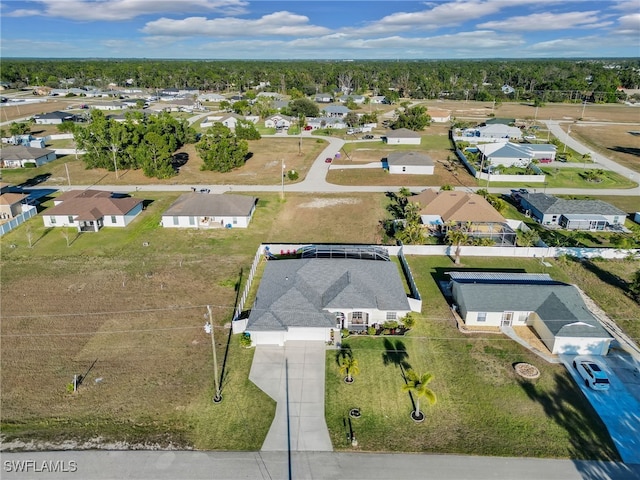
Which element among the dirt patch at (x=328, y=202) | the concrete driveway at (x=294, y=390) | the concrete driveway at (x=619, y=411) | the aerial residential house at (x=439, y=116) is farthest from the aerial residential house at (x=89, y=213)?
the aerial residential house at (x=439, y=116)

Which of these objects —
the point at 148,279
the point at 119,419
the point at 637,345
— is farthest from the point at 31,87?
the point at 637,345

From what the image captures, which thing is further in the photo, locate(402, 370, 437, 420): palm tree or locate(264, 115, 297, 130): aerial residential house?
locate(264, 115, 297, 130): aerial residential house

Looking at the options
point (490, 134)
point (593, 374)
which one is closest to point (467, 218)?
point (593, 374)

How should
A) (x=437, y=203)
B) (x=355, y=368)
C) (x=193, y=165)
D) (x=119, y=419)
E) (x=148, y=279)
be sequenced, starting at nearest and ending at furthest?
1. (x=119, y=419)
2. (x=355, y=368)
3. (x=148, y=279)
4. (x=437, y=203)
5. (x=193, y=165)

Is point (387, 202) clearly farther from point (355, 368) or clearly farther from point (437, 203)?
point (355, 368)

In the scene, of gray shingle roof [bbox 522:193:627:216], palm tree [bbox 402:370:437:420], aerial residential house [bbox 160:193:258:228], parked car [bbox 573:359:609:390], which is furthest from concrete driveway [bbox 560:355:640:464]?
aerial residential house [bbox 160:193:258:228]

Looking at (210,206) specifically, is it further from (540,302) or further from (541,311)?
(541,311)

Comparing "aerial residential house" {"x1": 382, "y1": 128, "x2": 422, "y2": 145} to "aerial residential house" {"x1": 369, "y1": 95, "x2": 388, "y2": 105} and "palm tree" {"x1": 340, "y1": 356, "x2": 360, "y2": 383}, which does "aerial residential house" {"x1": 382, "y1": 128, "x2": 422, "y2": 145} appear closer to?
"aerial residential house" {"x1": 369, "y1": 95, "x2": 388, "y2": 105}
